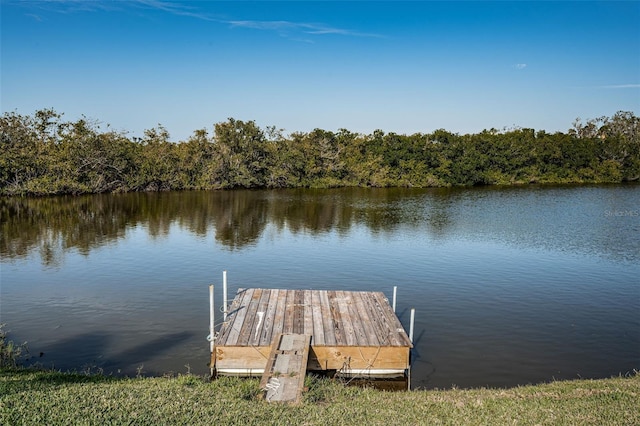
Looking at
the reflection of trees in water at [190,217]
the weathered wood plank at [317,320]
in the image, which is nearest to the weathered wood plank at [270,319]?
the weathered wood plank at [317,320]

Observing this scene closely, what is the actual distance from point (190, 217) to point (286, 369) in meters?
30.2

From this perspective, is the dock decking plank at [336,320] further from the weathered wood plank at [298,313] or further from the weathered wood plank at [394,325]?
the weathered wood plank at [394,325]

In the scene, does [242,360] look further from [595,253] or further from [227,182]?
[227,182]

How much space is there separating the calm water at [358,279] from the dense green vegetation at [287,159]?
677 inches

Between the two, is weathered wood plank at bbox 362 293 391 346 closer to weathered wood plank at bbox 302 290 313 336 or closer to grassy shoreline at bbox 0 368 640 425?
weathered wood plank at bbox 302 290 313 336

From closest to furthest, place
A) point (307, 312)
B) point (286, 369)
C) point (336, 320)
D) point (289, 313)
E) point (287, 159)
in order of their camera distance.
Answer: point (286, 369) < point (336, 320) < point (289, 313) < point (307, 312) < point (287, 159)

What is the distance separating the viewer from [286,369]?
31.6 ft

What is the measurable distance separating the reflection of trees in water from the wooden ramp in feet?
51.8

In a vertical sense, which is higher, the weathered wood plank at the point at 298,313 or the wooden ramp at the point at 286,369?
the weathered wood plank at the point at 298,313

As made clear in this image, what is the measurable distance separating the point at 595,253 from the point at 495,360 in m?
15.4

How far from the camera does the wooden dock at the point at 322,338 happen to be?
425 inches

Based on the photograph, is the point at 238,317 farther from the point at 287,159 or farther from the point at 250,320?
the point at 287,159

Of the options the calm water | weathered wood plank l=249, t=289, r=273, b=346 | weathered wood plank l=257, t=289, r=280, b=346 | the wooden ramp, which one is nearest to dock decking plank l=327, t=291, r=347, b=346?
the wooden ramp

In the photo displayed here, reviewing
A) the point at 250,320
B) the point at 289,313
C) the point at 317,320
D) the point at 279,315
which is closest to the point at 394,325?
the point at 317,320
